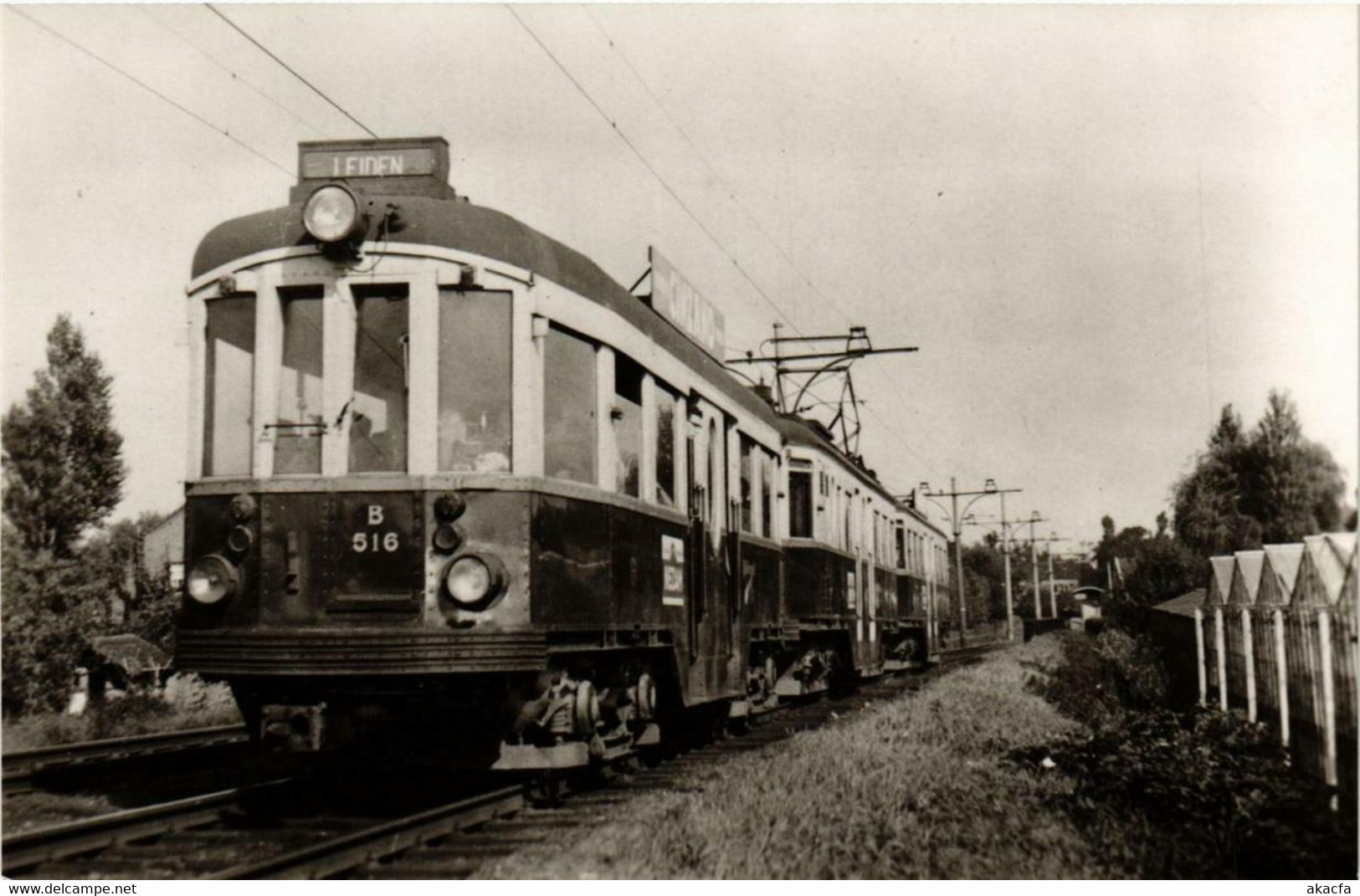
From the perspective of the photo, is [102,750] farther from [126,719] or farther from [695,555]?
[695,555]

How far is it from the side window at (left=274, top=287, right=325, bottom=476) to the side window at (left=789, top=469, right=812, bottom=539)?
7.63 metres

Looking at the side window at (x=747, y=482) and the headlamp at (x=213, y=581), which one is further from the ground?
the side window at (x=747, y=482)

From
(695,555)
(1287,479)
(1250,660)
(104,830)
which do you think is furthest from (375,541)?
(1287,479)

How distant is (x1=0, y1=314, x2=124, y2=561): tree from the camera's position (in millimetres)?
16906

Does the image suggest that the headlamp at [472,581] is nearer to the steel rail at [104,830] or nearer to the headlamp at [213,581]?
the headlamp at [213,581]

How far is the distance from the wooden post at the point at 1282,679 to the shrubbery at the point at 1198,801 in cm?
9

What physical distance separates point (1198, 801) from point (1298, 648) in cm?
138

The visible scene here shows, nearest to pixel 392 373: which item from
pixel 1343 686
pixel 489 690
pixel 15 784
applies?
pixel 489 690

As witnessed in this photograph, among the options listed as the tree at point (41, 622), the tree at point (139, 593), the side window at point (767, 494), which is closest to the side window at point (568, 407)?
the side window at point (767, 494)

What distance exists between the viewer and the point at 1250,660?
29.2ft

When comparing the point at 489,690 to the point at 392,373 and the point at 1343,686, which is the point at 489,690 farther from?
the point at 1343,686

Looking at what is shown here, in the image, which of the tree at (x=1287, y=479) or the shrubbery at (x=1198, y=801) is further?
the tree at (x=1287, y=479)

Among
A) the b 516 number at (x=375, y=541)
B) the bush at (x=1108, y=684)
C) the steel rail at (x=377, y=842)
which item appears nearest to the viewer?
the steel rail at (x=377, y=842)

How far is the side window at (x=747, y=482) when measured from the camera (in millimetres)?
11539
